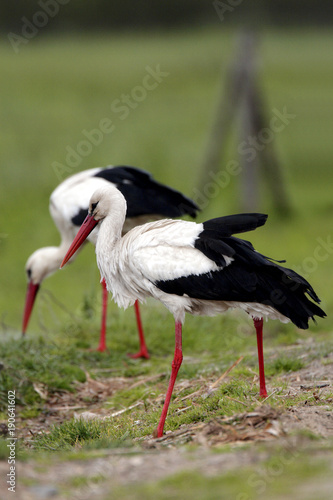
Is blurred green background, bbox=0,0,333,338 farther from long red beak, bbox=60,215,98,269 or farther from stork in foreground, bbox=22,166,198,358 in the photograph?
long red beak, bbox=60,215,98,269

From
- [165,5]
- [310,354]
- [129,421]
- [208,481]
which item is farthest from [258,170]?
[208,481]

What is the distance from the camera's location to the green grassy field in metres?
5.83

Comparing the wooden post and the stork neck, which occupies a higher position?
the wooden post

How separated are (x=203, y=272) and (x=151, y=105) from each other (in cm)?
1617

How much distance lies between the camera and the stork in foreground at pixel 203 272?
4.45m

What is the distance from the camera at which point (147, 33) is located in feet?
68.6

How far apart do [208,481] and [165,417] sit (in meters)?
1.44
